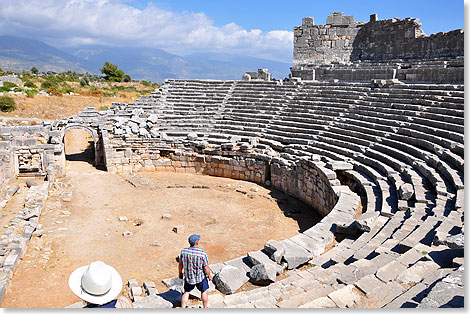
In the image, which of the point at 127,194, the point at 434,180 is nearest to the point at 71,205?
the point at 127,194

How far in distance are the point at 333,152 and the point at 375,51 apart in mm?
10279

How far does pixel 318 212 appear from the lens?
13094 mm

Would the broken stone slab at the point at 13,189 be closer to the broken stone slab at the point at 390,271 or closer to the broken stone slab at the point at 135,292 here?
the broken stone slab at the point at 135,292

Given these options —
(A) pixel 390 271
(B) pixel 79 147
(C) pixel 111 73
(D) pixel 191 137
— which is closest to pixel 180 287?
(A) pixel 390 271

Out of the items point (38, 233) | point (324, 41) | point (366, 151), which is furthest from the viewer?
point (324, 41)

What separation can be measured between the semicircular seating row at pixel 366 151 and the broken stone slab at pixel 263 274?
0.23 meters

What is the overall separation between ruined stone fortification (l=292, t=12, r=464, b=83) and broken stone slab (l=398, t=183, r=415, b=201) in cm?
743

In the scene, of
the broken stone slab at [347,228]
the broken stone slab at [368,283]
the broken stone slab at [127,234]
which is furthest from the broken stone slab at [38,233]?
the broken stone slab at [368,283]

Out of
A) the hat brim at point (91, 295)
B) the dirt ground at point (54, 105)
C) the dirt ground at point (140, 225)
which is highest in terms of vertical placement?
the dirt ground at point (54, 105)

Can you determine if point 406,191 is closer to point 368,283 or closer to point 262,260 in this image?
point 262,260

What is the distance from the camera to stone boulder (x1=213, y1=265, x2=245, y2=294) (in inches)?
248

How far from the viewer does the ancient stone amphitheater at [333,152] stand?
5.86 m

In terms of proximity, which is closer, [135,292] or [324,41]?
[135,292]

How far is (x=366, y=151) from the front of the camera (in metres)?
13.4
